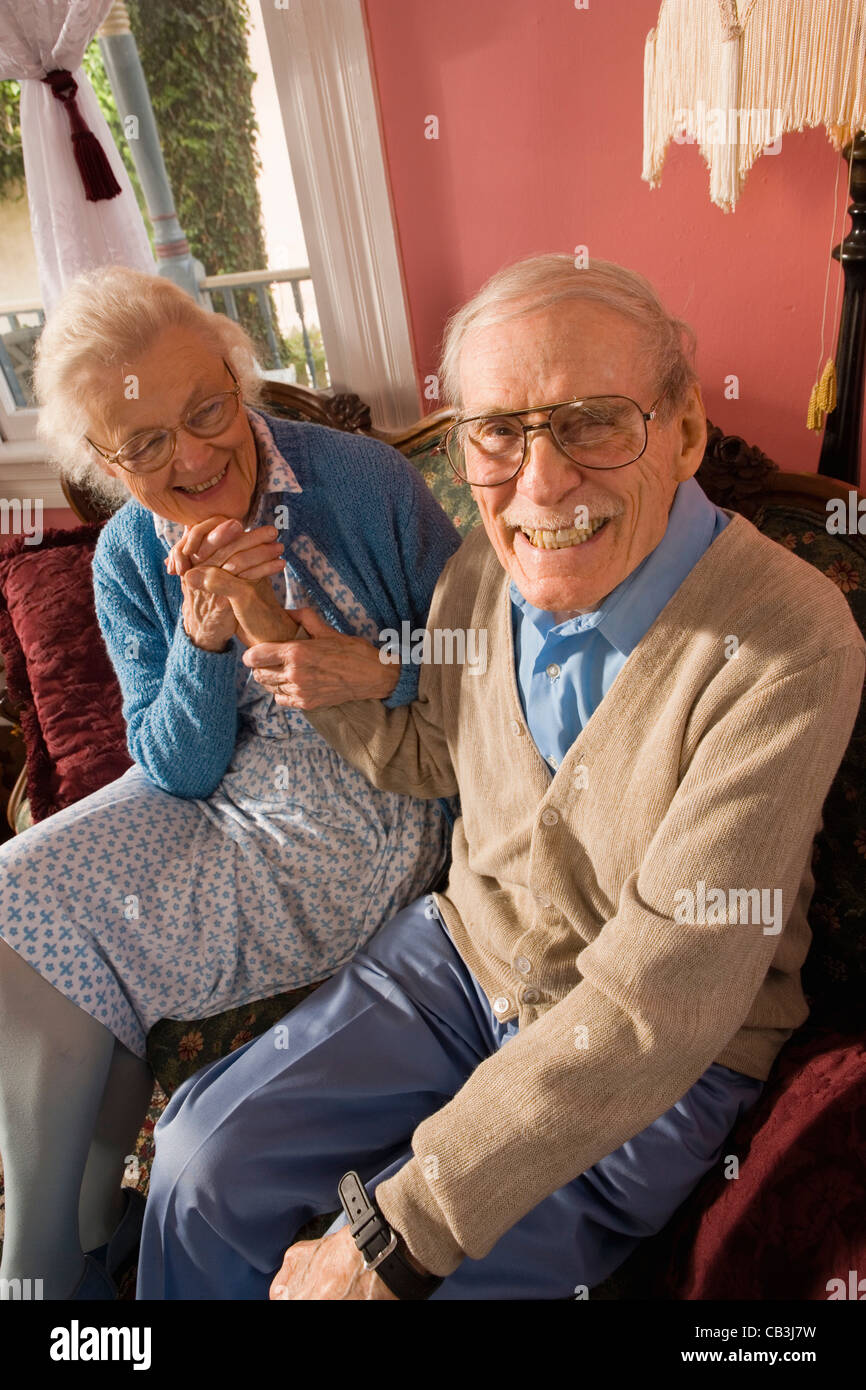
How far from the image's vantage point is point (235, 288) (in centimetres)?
323

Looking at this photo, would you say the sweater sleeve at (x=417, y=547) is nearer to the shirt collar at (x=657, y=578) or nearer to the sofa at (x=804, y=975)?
the sofa at (x=804, y=975)

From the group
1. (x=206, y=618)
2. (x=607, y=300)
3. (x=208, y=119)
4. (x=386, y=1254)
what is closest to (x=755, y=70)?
(x=607, y=300)

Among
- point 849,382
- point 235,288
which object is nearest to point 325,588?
point 849,382

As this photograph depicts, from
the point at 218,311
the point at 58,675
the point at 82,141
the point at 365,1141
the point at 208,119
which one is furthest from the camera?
the point at 218,311

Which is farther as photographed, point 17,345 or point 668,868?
point 17,345

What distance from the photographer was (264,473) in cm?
147

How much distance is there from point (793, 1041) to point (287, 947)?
733 mm

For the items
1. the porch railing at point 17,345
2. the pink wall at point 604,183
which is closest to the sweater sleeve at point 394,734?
the pink wall at point 604,183

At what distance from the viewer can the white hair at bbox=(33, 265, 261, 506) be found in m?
1.32

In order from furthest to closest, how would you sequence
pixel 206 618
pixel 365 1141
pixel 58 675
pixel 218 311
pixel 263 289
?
pixel 218 311, pixel 263 289, pixel 58 675, pixel 206 618, pixel 365 1141

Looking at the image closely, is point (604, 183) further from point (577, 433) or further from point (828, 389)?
point (577, 433)

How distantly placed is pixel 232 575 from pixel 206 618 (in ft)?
0.34

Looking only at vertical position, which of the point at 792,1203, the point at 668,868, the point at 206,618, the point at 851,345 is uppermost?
the point at 851,345
